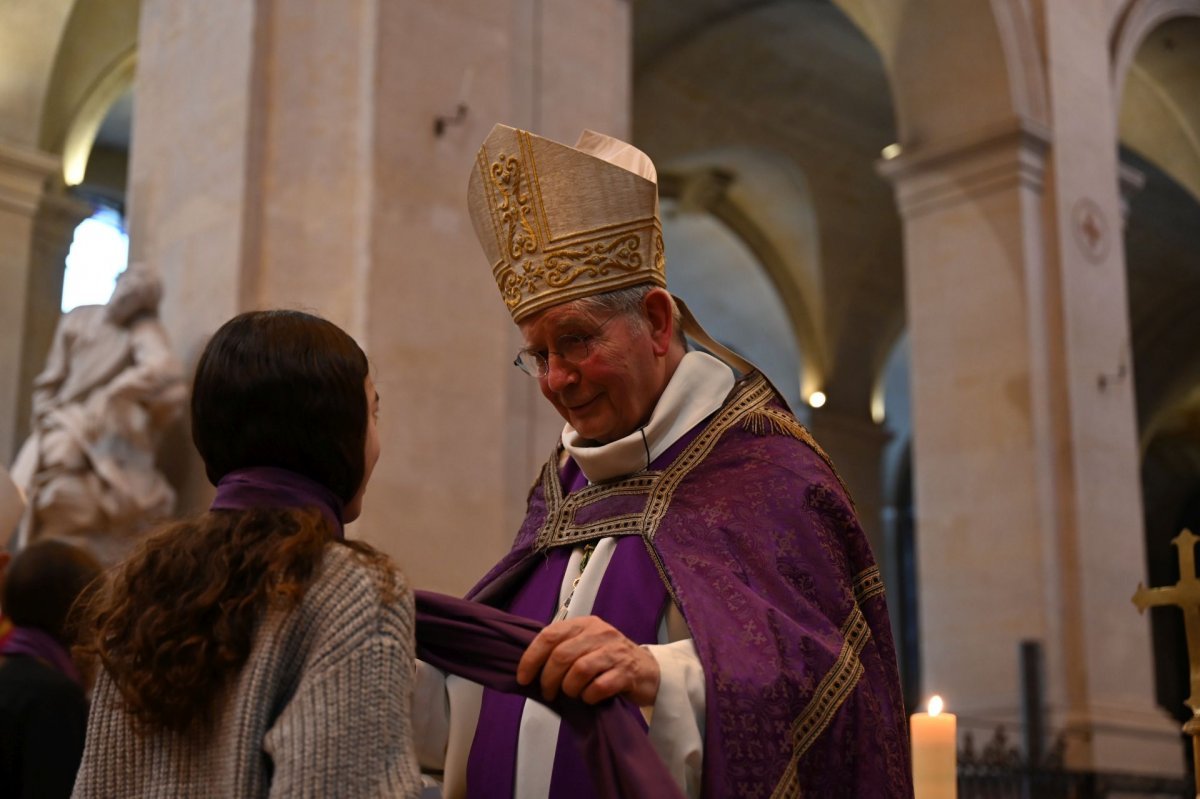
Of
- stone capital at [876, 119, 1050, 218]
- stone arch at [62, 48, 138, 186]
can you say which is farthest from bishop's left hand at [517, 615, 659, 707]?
stone arch at [62, 48, 138, 186]

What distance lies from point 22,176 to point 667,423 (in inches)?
376

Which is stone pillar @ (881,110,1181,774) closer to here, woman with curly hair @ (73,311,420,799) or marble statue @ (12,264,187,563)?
marble statue @ (12,264,187,563)

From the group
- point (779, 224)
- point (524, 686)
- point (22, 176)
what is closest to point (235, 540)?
point (524, 686)

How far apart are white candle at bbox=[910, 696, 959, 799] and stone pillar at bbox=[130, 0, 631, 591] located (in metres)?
3.61

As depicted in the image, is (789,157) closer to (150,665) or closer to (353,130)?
(353,130)

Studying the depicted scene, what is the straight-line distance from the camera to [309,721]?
5.90ft

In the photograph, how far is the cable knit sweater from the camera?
1.80 m

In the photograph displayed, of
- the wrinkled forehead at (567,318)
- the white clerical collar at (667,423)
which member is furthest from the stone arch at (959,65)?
the wrinkled forehead at (567,318)

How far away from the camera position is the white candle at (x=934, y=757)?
3.40 meters

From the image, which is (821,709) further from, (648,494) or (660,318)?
(660,318)

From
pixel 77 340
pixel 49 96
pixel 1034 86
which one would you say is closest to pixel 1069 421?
pixel 1034 86

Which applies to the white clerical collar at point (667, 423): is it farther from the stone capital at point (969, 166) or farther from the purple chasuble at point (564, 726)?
the stone capital at point (969, 166)

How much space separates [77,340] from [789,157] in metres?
11.3

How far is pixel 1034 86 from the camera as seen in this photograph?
11.3 metres
